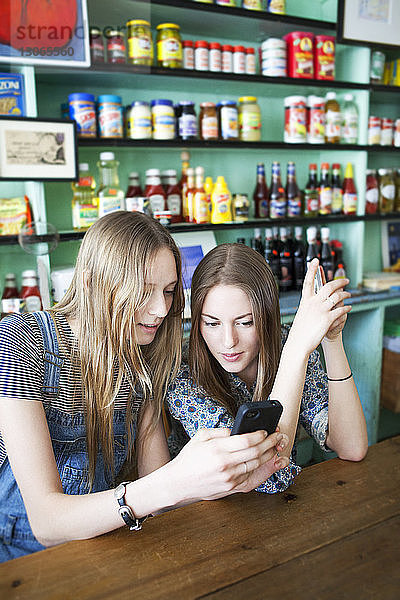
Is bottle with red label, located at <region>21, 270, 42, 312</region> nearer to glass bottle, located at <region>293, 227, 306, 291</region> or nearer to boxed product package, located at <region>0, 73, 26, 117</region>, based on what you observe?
boxed product package, located at <region>0, 73, 26, 117</region>

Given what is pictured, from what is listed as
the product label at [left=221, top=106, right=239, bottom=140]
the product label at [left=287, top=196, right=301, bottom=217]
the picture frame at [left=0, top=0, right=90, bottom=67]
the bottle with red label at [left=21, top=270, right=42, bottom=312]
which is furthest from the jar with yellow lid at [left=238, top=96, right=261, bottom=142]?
the bottle with red label at [left=21, top=270, right=42, bottom=312]

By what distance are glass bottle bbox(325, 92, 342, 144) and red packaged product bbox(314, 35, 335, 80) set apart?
3.9 inches

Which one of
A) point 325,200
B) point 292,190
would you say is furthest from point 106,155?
point 325,200

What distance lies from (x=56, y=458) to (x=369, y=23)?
2.01m

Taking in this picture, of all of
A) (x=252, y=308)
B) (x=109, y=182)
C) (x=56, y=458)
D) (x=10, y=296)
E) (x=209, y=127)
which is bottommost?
(x=56, y=458)

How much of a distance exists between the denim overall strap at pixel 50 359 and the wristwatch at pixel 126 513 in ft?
0.78

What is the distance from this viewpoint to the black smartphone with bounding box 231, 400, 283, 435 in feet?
2.12

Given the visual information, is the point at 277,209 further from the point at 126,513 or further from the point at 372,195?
the point at 126,513

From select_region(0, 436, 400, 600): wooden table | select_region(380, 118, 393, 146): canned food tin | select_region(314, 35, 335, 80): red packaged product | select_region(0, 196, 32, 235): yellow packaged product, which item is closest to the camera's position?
select_region(0, 436, 400, 600): wooden table

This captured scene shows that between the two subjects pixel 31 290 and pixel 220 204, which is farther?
pixel 220 204

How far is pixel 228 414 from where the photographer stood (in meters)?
0.91

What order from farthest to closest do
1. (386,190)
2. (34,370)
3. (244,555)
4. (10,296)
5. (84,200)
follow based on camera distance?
(386,190), (84,200), (10,296), (34,370), (244,555)

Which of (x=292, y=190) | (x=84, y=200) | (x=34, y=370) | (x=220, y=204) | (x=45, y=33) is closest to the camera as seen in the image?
(x=34, y=370)

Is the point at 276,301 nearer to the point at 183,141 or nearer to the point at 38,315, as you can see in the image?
the point at 38,315
